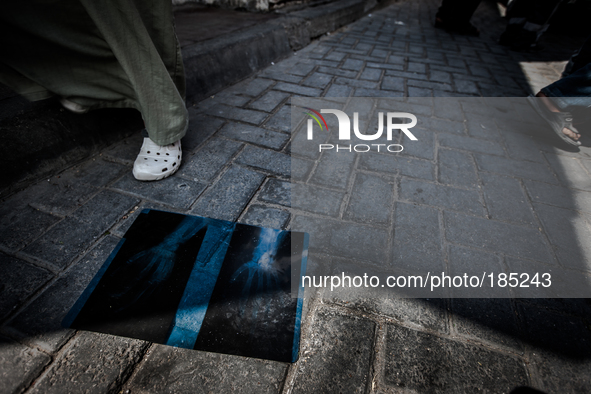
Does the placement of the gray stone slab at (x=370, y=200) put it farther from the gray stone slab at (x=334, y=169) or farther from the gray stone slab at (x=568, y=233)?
the gray stone slab at (x=568, y=233)

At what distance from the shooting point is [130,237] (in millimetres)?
1467

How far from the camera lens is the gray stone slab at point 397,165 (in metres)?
2.01

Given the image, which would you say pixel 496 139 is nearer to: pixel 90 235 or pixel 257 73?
pixel 257 73

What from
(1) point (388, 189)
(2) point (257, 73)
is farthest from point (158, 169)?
(2) point (257, 73)

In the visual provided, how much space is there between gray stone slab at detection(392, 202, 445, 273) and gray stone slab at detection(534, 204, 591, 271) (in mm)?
608

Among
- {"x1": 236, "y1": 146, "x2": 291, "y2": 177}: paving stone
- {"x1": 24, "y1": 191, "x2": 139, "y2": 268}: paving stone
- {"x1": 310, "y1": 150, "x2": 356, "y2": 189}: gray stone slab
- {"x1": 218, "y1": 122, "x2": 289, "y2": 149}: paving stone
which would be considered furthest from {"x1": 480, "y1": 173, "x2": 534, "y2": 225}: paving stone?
{"x1": 24, "y1": 191, "x2": 139, "y2": 268}: paving stone

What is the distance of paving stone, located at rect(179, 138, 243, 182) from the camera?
73.9 inches

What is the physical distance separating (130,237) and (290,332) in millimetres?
907

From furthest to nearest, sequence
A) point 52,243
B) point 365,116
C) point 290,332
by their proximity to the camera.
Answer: point 365,116 < point 52,243 < point 290,332

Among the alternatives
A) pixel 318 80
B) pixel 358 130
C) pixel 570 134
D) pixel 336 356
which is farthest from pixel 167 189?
pixel 570 134

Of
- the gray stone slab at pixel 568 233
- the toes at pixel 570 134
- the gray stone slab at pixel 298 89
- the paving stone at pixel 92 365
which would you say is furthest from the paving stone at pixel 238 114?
the toes at pixel 570 134

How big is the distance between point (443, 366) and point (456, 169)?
54.5 inches

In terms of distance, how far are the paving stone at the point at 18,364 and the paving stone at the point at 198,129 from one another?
1364 mm

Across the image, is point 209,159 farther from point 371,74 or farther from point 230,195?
point 371,74
